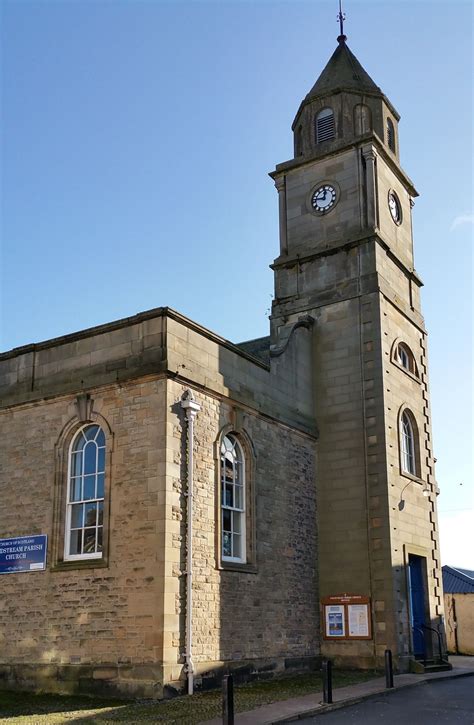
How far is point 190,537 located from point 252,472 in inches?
126

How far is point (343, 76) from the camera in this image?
26.1m

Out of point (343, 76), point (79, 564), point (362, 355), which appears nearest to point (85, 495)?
point (79, 564)

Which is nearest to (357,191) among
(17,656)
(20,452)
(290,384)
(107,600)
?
(290,384)

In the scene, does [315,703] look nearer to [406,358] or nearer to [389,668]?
[389,668]

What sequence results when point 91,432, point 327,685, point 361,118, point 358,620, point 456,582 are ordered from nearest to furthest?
point 327,685, point 91,432, point 358,620, point 361,118, point 456,582

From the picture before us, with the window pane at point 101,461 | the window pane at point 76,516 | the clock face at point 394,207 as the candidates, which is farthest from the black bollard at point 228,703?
the clock face at point 394,207

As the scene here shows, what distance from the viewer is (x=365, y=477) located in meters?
21.2

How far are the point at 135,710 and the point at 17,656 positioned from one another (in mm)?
4296

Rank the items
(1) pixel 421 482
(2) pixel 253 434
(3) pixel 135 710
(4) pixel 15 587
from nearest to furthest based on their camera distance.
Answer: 1. (3) pixel 135 710
2. (4) pixel 15 587
3. (2) pixel 253 434
4. (1) pixel 421 482

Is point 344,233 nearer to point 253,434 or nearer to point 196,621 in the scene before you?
point 253,434

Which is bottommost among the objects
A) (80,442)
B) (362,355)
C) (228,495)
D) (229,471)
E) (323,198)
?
(228,495)

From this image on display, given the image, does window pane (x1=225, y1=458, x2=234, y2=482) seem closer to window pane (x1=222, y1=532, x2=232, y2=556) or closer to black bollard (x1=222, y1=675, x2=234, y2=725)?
window pane (x1=222, y1=532, x2=232, y2=556)

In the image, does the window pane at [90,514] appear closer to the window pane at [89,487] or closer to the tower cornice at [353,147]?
the window pane at [89,487]

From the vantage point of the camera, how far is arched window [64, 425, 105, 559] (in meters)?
17.0
